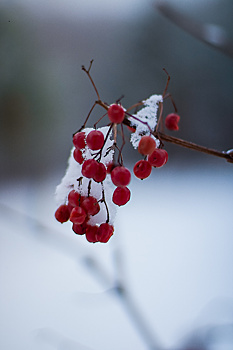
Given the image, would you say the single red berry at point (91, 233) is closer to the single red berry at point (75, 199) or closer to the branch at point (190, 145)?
the single red berry at point (75, 199)

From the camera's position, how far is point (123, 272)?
1.31 meters

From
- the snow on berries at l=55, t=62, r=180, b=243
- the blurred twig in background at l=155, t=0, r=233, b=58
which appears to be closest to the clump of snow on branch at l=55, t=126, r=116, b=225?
the snow on berries at l=55, t=62, r=180, b=243

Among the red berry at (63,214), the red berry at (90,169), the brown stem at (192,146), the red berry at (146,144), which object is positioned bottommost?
the brown stem at (192,146)

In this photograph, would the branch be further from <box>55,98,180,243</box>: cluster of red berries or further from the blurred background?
the blurred background

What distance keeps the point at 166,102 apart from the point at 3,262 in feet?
6.92

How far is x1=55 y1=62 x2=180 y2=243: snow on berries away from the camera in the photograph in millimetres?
431

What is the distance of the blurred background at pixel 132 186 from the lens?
111cm

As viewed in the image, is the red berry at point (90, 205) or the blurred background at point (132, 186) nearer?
the red berry at point (90, 205)

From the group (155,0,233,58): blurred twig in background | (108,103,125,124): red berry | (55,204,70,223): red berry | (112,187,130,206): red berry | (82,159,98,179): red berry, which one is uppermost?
(155,0,233,58): blurred twig in background

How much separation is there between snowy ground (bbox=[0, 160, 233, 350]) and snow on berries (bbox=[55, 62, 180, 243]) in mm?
412

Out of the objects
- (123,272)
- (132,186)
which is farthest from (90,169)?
(132,186)

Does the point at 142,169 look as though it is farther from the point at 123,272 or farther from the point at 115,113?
the point at 123,272

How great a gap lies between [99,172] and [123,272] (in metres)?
0.97

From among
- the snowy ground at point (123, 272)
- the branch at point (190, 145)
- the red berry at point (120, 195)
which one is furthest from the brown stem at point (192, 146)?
the snowy ground at point (123, 272)
